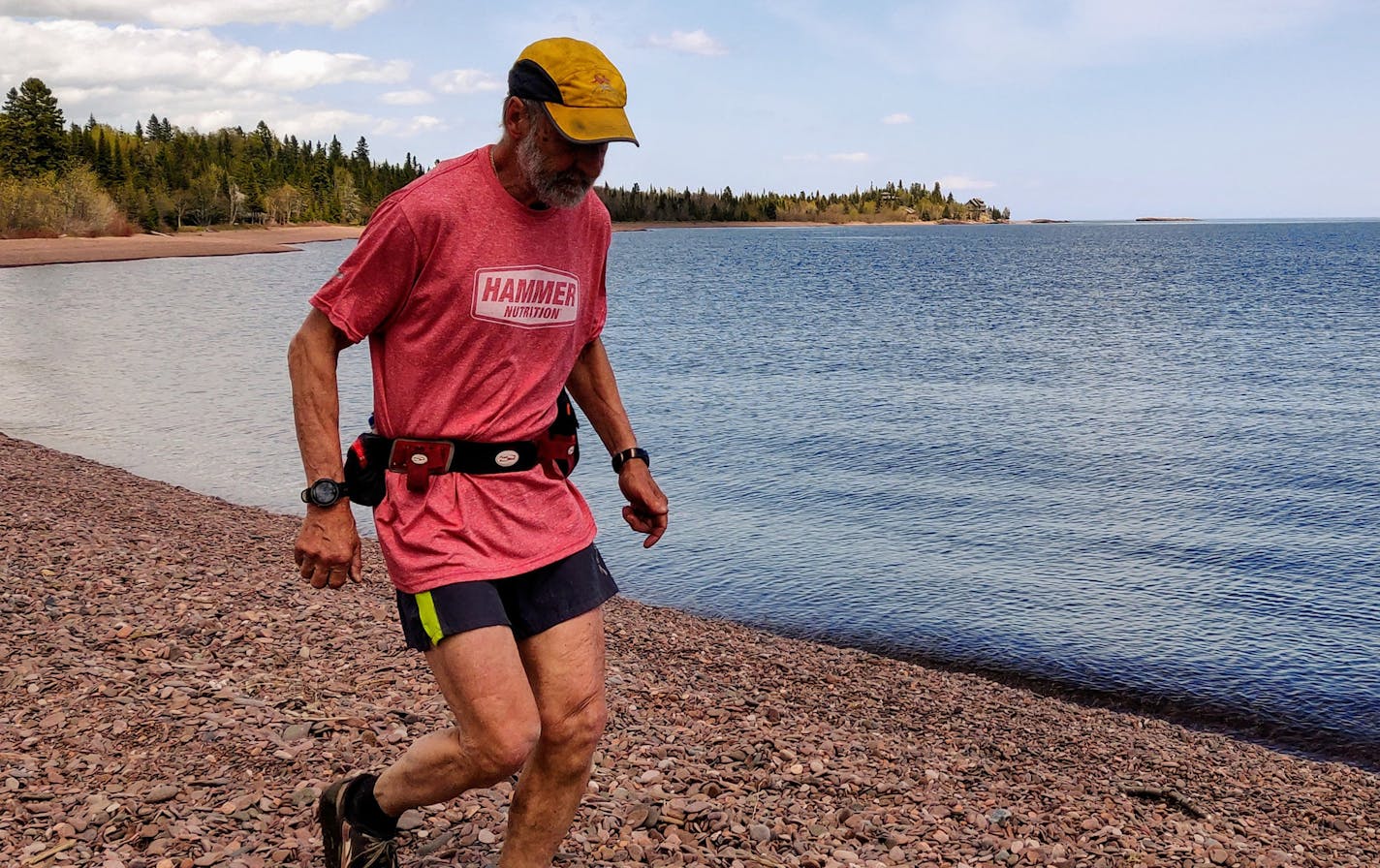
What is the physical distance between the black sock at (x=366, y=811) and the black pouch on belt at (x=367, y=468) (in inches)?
36.3

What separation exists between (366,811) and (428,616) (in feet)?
2.69

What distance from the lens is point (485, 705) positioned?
3.26 meters

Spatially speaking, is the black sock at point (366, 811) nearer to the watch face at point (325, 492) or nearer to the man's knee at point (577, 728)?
the man's knee at point (577, 728)

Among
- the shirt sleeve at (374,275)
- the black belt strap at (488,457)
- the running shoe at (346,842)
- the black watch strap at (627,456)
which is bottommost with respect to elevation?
the running shoe at (346,842)

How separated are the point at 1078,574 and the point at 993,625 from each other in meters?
2.19

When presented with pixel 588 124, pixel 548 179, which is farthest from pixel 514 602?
pixel 588 124

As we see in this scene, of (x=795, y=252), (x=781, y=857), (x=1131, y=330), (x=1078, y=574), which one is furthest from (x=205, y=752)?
(x=795, y=252)

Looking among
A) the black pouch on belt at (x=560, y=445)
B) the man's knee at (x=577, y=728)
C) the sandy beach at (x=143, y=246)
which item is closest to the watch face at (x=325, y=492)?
the black pouch on belt at (x=560, y=445)

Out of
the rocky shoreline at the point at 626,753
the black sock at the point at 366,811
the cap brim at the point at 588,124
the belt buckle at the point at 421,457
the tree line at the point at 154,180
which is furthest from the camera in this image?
the tree line at the point at 154,180

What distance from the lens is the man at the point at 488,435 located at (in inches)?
129

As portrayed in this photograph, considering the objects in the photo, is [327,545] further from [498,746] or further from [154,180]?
[154,180]

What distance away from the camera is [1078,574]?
13133mm

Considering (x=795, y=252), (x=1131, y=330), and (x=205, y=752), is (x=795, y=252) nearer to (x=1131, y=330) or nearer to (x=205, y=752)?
(x=1131, y=330)

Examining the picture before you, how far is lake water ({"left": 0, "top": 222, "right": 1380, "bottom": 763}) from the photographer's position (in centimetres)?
1109
